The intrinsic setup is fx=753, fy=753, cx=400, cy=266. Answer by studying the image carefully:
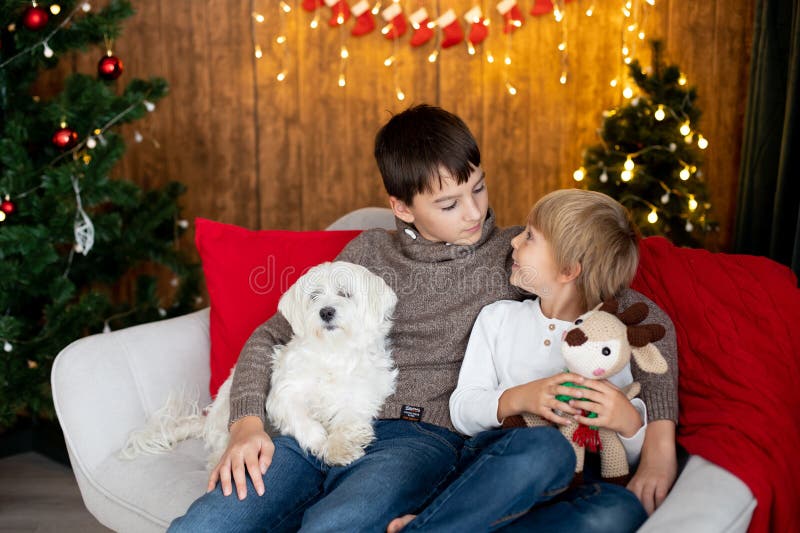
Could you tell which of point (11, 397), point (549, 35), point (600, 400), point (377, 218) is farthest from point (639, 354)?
point (549, 35)

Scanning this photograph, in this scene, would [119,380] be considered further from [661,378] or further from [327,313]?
[661,378]

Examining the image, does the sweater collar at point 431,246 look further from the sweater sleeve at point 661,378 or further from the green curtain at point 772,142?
the green curtain at point 772,142

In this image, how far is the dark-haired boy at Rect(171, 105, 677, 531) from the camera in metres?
1.45

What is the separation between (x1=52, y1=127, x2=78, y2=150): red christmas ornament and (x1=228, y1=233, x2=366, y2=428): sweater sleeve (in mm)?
1264

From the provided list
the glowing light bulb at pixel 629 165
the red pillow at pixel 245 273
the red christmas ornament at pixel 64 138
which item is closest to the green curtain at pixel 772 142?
the glowing light bulb at pixel 629 165

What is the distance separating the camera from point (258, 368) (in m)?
1.79

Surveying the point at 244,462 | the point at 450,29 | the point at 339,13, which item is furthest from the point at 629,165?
the point at 244,462

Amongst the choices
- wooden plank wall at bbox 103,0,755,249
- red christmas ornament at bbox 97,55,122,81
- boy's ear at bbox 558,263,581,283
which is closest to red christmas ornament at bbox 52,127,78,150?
red christmas ornament at bbox 97,55,122,81

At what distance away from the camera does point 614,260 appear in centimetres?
164

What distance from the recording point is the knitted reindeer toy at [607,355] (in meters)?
1.44

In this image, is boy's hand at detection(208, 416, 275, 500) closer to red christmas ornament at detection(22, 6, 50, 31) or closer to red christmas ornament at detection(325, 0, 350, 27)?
red christmas ornament at detection(22, 6, 50, 31)

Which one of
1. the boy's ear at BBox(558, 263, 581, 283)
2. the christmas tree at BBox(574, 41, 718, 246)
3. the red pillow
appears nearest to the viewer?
the boy's ear at BBox(558, 263, 581, 283)

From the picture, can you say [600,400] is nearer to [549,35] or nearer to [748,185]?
[748,185]

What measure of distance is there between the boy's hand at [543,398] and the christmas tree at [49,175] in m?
1.88
